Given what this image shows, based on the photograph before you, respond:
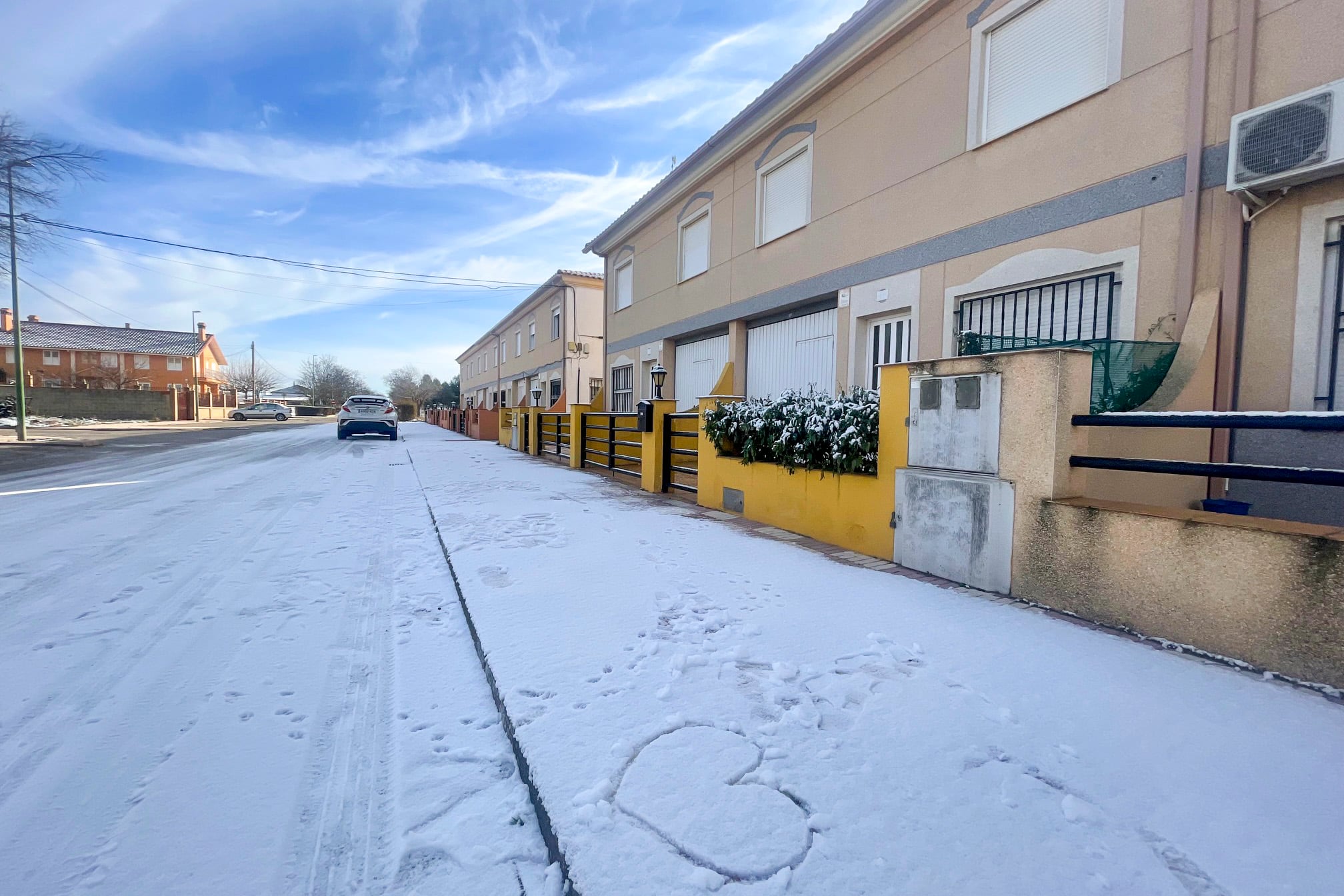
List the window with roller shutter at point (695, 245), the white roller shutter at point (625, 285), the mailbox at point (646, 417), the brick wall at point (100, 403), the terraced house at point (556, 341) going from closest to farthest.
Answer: the mailbox at point (646, 417) < the window with roller shutter at point (695, 245) < the white roller shutter at point (625, 285) < the terraced house at point (556, 341) < the brick wall at point (100, 403)

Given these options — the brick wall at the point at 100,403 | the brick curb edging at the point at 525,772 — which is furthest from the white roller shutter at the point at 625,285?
the brick wall at the point at 100,403

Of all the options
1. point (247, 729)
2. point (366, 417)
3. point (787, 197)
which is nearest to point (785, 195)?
point (787, 197)

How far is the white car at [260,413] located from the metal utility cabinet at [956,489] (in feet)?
176

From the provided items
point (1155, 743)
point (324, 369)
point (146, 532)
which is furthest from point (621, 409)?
point (324, 369)

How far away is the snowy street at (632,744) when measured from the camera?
1660 mm

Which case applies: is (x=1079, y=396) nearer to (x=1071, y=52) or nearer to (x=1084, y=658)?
(x=1084, y=658)

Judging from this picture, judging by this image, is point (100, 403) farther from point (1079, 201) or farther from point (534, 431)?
point (1079, 201)

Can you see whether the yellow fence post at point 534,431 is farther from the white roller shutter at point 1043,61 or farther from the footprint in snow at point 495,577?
the white roller shutter at point 1043,61

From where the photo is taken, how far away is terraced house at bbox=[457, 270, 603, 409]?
1942 cm

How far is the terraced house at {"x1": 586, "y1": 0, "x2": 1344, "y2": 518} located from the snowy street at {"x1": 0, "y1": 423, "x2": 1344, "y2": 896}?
8.14ft

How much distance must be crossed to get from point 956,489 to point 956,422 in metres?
0.45

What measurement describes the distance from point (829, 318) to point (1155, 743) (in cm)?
669

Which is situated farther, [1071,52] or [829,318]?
[829,318]

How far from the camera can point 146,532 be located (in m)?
5.56
